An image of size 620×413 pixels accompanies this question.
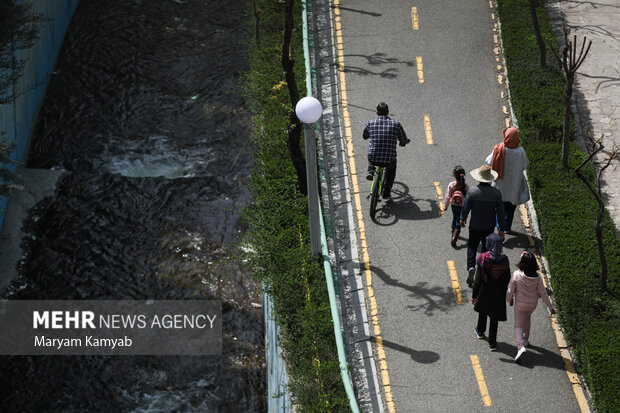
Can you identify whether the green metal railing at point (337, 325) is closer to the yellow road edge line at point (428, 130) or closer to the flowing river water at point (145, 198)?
the yellow road edge line at point (428, 130)

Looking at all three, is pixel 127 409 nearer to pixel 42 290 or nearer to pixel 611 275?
pixel 42 290

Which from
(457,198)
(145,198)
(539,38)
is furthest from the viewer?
(145,198)

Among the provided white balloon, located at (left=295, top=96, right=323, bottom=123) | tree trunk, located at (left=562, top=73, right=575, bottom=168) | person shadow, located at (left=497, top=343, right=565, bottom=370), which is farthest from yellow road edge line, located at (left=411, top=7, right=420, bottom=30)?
person shadow, located at (left=497, top=343, right=565, bottom=370)

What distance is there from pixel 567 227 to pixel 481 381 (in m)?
3.41

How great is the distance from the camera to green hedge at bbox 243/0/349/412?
12.5 m

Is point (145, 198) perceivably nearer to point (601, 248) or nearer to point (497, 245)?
point (497, 245)

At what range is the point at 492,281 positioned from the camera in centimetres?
1194

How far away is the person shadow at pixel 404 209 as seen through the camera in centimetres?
1555

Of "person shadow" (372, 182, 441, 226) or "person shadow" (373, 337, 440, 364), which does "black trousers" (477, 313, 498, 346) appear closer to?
"person shadow" (373, 337, 440, 364)

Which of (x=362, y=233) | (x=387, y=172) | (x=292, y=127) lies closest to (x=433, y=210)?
(x=387, y=172)

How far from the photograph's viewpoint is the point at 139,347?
1742cm

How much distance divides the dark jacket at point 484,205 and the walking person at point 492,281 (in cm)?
140

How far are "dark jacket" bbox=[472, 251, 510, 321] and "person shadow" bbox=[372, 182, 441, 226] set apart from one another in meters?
3.51

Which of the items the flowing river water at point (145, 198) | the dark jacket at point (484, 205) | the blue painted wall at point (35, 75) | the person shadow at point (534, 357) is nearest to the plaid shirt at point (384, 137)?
the dark jacket at point (484, 205)
